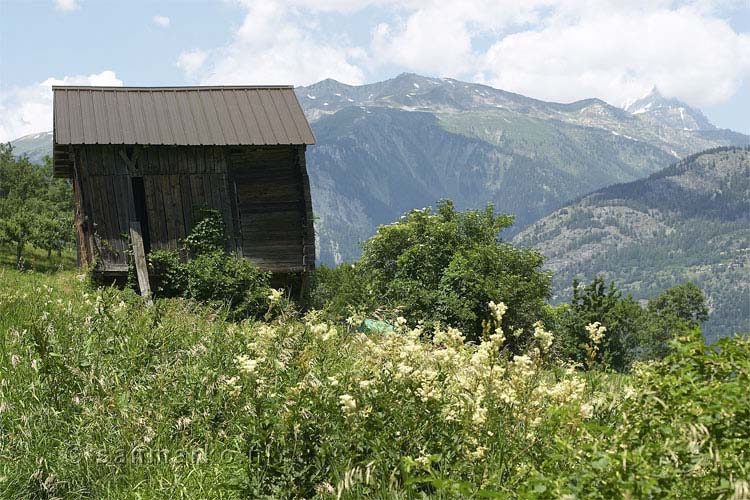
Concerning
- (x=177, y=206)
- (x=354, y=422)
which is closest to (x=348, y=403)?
(x=354, y=422)

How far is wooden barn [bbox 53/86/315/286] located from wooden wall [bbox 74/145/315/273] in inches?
1.3

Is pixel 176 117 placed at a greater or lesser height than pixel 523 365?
greater

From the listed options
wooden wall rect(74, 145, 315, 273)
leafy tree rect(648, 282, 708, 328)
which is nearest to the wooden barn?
wooden wall rect(74, 145, 315, 273)

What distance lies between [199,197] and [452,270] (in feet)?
70.5

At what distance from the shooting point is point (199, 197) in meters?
23.9

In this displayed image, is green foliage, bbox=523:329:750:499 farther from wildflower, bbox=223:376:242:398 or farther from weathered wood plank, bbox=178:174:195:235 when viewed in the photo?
weathered wood plank, bbox=178:174:195:235

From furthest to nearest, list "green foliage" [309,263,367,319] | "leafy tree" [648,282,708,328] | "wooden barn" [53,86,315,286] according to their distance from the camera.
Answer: "leafy tree" [648,282,708,328] → "green foliage" [309,263,367,319] → "wooden barn" [53,86,315,286]

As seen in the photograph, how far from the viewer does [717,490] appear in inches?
111

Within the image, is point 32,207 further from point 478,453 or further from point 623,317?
point 478,453

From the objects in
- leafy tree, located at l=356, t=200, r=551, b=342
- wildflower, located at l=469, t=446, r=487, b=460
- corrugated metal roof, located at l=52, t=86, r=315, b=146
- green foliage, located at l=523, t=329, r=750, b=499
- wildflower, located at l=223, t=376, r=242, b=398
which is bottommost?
wildflower, located at l=469, t=446, r=487, b=460

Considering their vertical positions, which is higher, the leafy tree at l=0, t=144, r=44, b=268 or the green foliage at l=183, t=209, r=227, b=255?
the leafy tree at l=0, t=144, r=44, b=268

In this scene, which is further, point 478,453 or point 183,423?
point 183,423

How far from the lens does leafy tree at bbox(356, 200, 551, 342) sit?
136ft

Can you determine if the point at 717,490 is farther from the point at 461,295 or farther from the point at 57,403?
the point at 461,295
